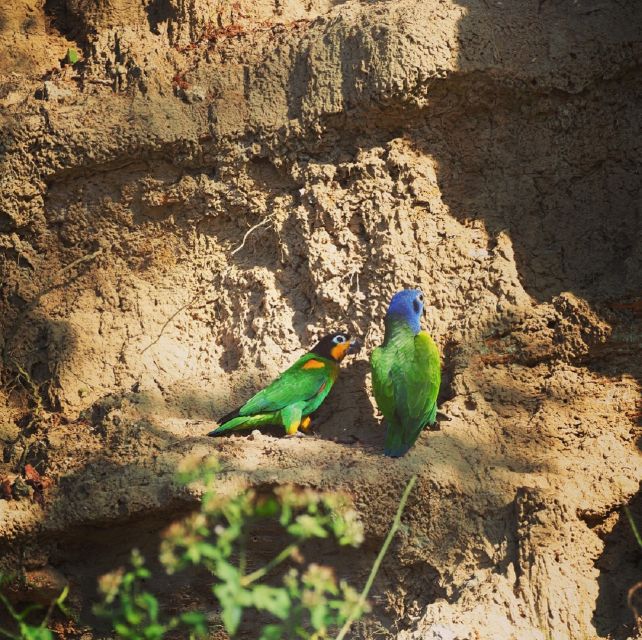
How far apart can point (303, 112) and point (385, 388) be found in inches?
72.0

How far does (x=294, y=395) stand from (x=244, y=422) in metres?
0.30

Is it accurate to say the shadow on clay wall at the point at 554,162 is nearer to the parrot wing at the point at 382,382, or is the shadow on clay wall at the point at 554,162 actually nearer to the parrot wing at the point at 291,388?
the parrot wing at the point at 382,382

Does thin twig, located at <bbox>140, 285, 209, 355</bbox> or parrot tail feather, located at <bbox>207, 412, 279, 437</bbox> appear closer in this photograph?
parrot tail feather, located at <bbox>207, 412, 279, 437</bbox>

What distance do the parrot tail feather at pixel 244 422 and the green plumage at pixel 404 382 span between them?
23.7 inches

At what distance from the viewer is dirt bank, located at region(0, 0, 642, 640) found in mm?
5160

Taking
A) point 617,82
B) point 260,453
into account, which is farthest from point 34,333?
point 617,82

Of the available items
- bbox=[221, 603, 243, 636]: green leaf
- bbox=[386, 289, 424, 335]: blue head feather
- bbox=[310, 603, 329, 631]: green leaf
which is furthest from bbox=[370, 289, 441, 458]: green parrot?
bbox=[221, 603, 243, 636]: green leaf

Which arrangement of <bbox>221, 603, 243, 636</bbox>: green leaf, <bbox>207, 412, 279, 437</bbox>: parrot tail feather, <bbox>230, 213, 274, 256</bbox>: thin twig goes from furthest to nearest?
<bbox>230, 213, 274, 256</bbox>: thin twig < <bbox>207, 412, 279, 437</bbox>: parrot tail feather < <bbox>221, 603, 243, 636</bbox>: green leaf

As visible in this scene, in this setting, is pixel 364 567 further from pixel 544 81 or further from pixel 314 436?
pixel 544 81

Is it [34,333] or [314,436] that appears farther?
[34,333]

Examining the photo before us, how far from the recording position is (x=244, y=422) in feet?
18.3

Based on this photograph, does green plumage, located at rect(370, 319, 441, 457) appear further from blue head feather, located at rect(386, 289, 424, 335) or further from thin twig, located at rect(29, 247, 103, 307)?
thin twig, located at rect(29, 247, 103, 307)

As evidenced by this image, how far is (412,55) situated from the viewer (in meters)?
5.96

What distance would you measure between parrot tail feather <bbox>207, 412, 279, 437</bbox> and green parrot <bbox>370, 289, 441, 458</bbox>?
23.7 inches
